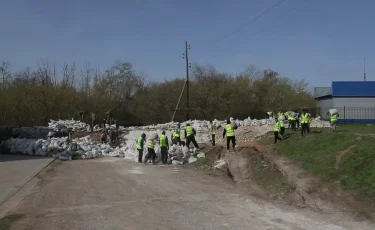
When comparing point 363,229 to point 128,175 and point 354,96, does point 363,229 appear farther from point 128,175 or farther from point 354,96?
point 354,96

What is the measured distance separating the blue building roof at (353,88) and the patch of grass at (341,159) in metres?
24.6

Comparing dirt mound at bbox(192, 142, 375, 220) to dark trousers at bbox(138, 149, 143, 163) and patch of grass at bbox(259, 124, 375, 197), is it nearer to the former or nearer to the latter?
patch of grass at bbox(259, 124, 375, 197)

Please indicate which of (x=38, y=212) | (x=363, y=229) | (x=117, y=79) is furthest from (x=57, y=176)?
(x=117, y=79)

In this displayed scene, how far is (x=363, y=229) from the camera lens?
748cm

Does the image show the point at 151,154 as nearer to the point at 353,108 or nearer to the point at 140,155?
the point at 140,155

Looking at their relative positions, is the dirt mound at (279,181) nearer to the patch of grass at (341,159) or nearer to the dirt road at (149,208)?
the patch of grass at (341,159)

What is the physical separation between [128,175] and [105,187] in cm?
315

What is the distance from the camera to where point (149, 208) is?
9.46m

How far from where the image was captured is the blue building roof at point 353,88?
132 ft

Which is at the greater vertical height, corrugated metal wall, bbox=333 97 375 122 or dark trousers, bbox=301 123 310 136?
corrugated metal wall, bbox=333 97 375 122

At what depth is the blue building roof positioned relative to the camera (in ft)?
132

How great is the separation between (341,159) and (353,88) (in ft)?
100

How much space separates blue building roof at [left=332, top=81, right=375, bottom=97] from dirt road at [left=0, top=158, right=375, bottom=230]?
3024cm

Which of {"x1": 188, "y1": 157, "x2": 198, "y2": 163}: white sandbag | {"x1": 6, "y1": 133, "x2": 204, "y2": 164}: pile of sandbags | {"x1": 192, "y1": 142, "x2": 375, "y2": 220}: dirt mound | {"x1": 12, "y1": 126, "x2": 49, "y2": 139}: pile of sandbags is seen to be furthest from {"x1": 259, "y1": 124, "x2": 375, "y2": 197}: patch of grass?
{"x1": 12, "y1": 126, "x2": 49, "y2": 139}: pile of sandbags
